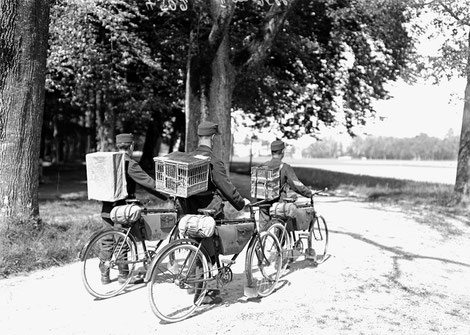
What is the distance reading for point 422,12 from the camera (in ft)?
51.6

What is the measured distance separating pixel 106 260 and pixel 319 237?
3514mm

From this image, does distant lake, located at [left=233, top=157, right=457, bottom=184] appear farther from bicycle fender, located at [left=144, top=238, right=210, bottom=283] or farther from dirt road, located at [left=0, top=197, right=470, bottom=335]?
bicycle fender, located at [left=144, top=238, right=210, bottom=283]

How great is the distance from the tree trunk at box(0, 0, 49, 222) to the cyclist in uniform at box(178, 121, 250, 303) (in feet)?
12.5

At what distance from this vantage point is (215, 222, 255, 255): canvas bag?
5.15 m

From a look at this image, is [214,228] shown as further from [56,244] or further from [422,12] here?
[422,12]

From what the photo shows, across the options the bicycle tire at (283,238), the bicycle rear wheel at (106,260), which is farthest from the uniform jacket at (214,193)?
the bicycle tire at (283,238)

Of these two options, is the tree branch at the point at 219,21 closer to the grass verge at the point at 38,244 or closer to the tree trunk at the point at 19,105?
the tree trunk at the point at 19,105

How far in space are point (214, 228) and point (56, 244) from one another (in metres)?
3.62

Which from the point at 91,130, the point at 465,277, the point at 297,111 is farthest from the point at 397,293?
the point at 91,130

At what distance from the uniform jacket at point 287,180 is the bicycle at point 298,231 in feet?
0.51

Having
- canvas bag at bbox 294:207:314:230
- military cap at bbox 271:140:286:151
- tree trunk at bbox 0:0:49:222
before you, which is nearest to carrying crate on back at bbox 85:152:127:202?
military cap at bbox 271:140:286:151

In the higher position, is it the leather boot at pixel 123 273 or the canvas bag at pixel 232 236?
the canvas bag at pixel 232 236

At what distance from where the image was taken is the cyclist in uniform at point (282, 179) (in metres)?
6.79

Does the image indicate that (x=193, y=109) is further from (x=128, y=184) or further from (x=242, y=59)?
(x=128, y=184)
